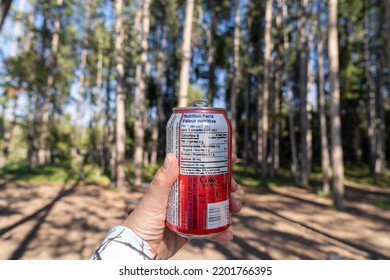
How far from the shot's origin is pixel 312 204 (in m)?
10.8

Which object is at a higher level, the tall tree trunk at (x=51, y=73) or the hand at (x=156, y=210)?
the tall tree trunk at (x=51, y=73)

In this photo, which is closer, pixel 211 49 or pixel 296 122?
pixel 211 49

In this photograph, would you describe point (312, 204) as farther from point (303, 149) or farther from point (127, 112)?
point (127, 112)

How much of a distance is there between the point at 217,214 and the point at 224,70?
18.9m

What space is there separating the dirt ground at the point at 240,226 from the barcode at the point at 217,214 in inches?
157

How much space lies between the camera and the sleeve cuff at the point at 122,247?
2025 millimetres

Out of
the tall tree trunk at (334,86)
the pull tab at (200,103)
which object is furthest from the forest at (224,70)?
the pull tab at (200,103)

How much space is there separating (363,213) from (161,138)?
2007 cm

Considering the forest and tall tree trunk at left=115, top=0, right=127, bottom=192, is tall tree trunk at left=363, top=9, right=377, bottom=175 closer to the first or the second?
the forest

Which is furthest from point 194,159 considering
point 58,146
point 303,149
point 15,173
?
point 58,146

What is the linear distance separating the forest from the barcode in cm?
601

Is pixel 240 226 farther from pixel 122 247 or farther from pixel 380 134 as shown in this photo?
pixel 380 134

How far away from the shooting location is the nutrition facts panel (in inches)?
77.0

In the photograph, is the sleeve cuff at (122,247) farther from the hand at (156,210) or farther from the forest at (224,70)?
the forest at (224,70)
